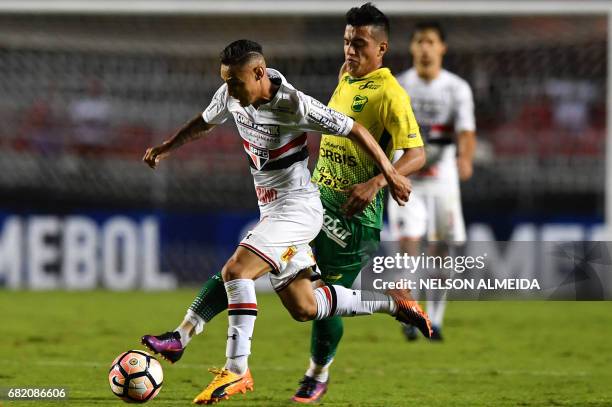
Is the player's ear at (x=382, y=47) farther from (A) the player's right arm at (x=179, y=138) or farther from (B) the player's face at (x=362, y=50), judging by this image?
(A) the player's right arm at (x=179, y=138)

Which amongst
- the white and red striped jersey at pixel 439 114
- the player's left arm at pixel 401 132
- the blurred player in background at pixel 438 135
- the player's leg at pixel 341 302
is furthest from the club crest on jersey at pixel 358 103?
the white and red striped jersey at pixel 439 114

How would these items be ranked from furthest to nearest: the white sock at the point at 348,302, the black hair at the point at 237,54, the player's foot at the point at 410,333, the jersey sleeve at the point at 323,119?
1. the player's foot at the point at 410,333
2. the white sock at the point at 348,302
3. the jersey sleeve at the point at 323,119
4. the black hair at the point at 237,54

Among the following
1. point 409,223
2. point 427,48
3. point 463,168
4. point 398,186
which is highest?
point 427,48

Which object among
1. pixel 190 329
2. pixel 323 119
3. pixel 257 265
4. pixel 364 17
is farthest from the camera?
pixel 364 17

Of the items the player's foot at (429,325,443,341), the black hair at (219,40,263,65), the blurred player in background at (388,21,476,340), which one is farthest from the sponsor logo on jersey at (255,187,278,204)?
the player's foot at (429,325,443,341)

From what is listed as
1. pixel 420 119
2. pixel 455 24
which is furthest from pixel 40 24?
pixel 420 119

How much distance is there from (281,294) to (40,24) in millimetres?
8992

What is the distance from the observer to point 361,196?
19.3ft

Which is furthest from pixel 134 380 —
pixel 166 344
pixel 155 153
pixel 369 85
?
pixel 369 85

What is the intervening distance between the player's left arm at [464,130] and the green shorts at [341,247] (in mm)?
2927

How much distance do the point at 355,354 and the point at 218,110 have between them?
3.06m

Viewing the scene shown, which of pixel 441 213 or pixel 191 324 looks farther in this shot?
pixel 441 213

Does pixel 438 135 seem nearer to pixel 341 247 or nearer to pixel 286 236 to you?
pixel 341 247

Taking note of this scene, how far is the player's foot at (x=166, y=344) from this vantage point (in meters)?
5.77
